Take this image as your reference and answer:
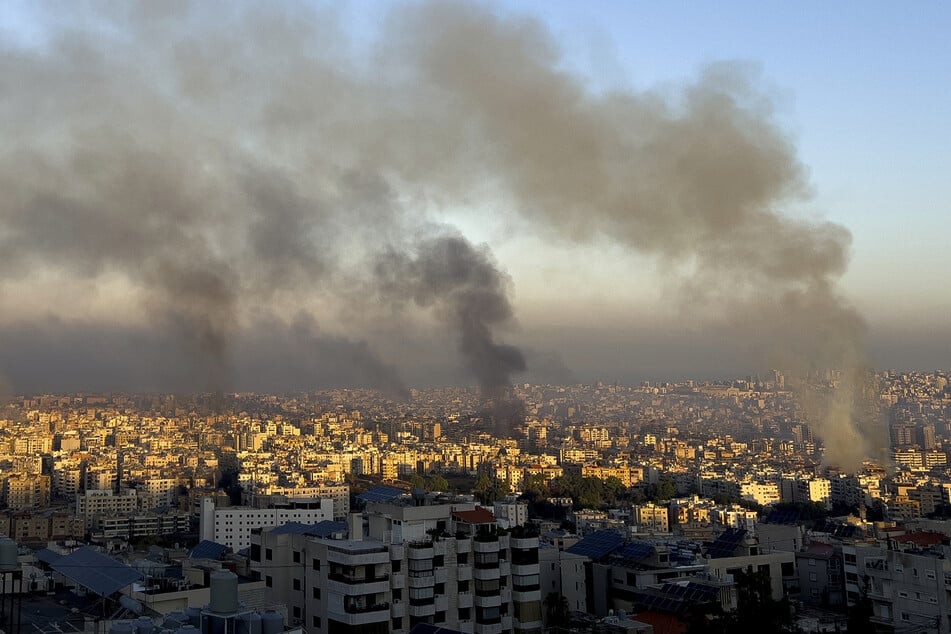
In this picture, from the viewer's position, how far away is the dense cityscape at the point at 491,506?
7711mm

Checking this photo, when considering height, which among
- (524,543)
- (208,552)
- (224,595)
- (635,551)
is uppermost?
(224,595)

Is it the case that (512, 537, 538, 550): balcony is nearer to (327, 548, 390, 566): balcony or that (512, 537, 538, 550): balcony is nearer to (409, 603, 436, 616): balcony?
(409, 603, 436, 616): balcony

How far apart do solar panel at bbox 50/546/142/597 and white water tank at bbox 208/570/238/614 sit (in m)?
2.85

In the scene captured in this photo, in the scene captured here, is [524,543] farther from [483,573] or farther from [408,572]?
[408,572]

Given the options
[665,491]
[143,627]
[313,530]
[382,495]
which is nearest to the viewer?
[143,627]

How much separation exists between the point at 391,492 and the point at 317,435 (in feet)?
140

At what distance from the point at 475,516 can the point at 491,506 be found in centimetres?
1381

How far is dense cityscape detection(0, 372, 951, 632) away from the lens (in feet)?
25.3

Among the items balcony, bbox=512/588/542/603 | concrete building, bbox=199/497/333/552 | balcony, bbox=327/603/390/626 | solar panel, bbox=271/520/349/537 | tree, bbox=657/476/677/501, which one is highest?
solar panel, bbox=271/520/349/537

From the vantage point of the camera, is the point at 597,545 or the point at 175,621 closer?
the point at 175,621

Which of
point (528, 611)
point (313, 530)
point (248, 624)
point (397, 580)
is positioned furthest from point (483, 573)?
point (248, 624)

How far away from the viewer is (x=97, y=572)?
811 centimetres

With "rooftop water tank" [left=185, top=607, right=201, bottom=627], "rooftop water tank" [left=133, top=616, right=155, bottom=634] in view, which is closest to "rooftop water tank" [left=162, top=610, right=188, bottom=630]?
"rooftop water tank" [left=185, top=607, right=201, bottom=627]

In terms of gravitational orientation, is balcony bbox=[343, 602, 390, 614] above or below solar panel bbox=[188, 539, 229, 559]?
above
